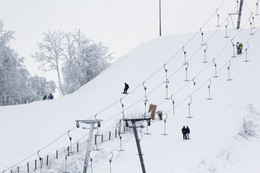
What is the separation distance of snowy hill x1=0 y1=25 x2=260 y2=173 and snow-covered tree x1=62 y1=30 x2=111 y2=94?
388 inches

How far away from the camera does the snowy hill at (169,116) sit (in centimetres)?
3005

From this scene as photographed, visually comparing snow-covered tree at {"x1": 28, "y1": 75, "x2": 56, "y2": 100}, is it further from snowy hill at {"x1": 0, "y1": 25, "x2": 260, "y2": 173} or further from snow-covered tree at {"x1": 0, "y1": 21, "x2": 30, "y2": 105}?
snowy hill at {"x1": 0, "y1": 25, "x2": 260, "y2": 173}

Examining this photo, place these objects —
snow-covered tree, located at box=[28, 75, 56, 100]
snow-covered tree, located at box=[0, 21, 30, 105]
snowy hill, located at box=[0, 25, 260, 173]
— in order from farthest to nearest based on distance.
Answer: snow-covered tree, located at box=[28, 75, 56, 100] < snow-covered tree, located at box=[0, 21, 30, 105] < snowy hill, located at box=[0, 25, 260, 173]

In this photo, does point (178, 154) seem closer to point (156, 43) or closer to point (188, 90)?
point (188, 90)

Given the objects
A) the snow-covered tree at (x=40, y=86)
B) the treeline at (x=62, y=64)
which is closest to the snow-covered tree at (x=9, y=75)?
the treeline at (x=62, y=64)

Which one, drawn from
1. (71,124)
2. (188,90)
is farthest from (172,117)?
(71,124)

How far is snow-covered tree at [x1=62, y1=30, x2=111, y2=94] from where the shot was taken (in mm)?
66688

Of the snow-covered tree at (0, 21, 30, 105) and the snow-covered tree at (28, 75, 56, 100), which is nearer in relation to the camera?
the snow-covered tree at (0, 21, 30, 105)

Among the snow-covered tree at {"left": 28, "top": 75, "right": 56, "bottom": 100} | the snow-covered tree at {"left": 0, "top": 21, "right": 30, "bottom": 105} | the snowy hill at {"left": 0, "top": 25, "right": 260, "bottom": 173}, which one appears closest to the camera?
the snowy hill at {"left": 0, "top": 25, "right": 260, "bottom": 173}

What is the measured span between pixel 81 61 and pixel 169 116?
105ft

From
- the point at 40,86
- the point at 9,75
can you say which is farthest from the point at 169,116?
the point at 40,86

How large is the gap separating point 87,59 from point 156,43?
11927 millimetres

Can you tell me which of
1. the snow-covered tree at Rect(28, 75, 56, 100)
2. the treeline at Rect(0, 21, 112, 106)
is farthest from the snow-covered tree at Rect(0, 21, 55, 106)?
the snow-covered tree at Rect(28, 75, 56, 100)

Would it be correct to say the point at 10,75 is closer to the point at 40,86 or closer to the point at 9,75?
the point at 9,75
